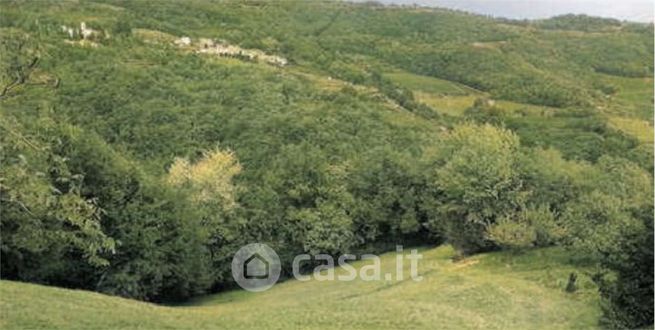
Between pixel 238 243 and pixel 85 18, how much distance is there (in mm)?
122419

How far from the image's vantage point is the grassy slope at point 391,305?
30.0 meters

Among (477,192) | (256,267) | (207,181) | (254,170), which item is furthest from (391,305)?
(254,170)

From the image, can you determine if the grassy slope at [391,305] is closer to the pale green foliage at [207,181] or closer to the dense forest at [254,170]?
the dense forest at [254,170]

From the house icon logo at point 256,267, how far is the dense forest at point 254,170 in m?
1.34

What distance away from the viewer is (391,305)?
37.2m

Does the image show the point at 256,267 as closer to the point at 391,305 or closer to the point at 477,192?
the point at 477,192

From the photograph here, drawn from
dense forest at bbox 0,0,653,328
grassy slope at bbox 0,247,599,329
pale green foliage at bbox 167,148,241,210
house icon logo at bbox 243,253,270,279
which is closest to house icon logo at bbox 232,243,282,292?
house icon logo at bbox 243,253,270,279

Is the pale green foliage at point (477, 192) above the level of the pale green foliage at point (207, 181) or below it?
above

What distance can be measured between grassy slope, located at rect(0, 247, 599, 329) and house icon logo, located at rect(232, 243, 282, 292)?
8153 millimetres

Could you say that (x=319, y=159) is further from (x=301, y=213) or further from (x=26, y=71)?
(x=26, y=71)

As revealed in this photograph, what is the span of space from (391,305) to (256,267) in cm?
3527

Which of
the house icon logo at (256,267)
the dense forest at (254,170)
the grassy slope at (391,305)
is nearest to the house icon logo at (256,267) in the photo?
the house icon logo at (256,267)

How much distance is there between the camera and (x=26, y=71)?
1773 centimetres

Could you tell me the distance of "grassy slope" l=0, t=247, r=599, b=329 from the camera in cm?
2997
